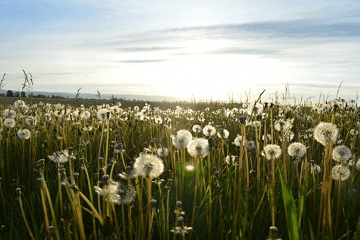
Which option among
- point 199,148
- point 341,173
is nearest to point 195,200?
point 199,148

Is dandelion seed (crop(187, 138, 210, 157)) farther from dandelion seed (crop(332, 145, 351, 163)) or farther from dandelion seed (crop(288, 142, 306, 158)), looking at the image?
dandelion seed (crop(332, 145, 351, 163))

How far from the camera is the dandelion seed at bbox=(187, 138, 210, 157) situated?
2.22m

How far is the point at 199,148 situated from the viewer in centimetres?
225

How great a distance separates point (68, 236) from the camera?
1.82 meters

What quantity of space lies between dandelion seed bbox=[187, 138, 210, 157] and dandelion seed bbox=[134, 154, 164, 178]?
44 centimetres

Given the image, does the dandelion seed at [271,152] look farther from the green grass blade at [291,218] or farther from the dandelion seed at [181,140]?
the green grass blade at [291,218]

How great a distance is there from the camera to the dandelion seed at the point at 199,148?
7.29 ft

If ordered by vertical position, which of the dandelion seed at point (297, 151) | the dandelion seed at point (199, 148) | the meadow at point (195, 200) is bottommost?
the meadow at point (195, 200)

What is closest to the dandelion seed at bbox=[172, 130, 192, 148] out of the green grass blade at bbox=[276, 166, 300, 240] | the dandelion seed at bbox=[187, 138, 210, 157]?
the dandelion seed at bbox=[187, 138, 210, 157]

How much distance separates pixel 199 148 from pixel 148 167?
1.76 feet

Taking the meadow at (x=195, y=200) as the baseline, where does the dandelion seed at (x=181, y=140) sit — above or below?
above

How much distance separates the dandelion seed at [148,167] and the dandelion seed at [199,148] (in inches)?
17.2

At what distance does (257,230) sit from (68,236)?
3.93 ft

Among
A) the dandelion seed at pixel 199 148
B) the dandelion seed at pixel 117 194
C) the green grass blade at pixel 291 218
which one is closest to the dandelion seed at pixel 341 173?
the green grass blade at pixel 291 218
